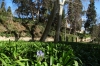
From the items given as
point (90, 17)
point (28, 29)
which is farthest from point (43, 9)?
point (90, 17)

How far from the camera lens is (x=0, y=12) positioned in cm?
4712

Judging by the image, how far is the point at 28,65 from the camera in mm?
3049

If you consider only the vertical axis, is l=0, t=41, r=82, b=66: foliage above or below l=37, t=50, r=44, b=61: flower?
below

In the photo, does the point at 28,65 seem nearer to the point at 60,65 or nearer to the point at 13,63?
the point at 13,63

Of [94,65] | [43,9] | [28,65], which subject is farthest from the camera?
[43,9]

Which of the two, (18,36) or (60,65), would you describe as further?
(18,36)

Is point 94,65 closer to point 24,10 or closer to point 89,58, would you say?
point 89,58

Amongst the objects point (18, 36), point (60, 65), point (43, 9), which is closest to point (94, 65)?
point (60, 65)

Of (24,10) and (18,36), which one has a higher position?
(24,10)

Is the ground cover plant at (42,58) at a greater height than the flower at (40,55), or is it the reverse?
the flower at (40,55)

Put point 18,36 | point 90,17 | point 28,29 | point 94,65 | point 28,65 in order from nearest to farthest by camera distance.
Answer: point 28,65 → point 94,65 → point 18,36 → point 28,29 → point 90,17

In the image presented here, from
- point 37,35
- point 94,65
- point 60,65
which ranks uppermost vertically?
point 60,65

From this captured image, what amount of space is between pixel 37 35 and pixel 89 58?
143 ft

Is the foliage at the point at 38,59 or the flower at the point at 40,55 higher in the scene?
the flower at the point at 40,55
